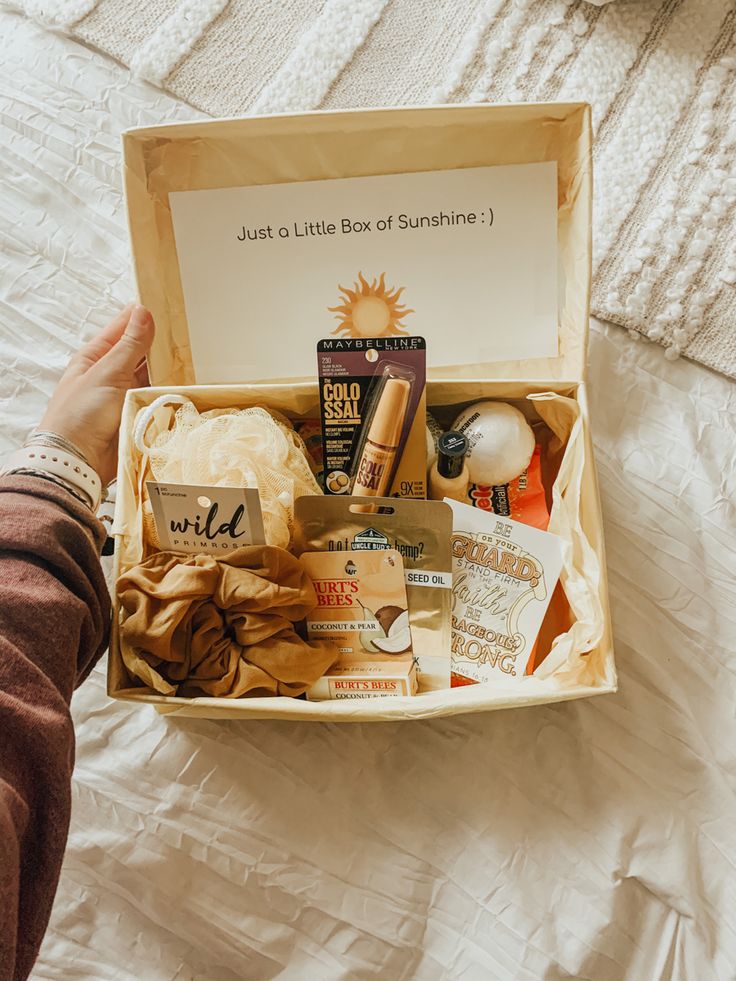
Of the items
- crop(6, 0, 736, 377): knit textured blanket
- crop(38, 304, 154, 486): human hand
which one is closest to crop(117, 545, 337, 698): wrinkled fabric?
crop(38, 304, 154, 486): human hand

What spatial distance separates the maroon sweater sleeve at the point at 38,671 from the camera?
1.57 feet

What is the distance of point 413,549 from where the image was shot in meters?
0.68

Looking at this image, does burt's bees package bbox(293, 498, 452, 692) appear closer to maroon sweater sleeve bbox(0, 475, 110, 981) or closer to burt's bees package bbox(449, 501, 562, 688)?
burt's bees package bbox(449, 501, 562, 688)

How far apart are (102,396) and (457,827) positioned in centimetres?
49

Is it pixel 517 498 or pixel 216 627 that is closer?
pixel 216 627

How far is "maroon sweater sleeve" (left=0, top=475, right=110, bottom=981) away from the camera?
0.48m

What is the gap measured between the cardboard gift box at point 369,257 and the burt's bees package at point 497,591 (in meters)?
0.02

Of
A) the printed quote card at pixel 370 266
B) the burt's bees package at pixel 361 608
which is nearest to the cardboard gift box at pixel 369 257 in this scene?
the printed quote card at pixel 370 266

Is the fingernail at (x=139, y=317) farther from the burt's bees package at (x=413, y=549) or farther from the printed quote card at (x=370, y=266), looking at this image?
the burt's bees package at (x=413, y=549)

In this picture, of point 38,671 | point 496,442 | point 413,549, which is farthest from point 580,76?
point 38,671

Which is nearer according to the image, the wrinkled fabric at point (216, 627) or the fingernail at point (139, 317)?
the wrinkled fabric at point (216, 627)

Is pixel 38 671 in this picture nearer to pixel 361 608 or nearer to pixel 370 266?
pixel 361 608

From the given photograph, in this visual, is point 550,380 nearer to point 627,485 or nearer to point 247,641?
point 627,485

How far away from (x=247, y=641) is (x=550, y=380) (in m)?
0.35
